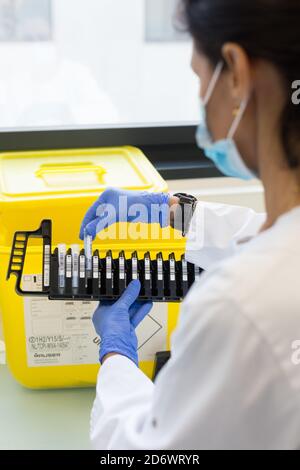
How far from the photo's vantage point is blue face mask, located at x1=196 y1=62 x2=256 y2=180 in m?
0.70

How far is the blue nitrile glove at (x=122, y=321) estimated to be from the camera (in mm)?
998

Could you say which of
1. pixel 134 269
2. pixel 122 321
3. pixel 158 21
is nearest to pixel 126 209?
pixel 134 269

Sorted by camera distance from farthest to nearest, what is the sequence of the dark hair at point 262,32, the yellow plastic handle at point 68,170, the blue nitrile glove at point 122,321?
the yellow plastic handle at point 68,170 → the blue nitrile glove at point 122,321 → the dark hair at point 262,32

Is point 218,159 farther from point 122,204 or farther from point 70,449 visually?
point 70,449

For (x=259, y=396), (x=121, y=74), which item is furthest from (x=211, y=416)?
(x=121, y=74)

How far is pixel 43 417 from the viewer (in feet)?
3.95

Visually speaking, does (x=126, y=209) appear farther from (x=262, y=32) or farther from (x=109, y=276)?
(x=262, y=32)

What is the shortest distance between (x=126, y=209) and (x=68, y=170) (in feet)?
0.72

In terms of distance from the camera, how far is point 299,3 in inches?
23.9

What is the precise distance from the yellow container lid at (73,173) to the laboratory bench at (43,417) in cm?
39

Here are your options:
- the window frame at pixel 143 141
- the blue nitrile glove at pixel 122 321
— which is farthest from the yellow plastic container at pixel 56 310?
the window frame at pixel 143 141

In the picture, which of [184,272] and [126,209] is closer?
[184,272]

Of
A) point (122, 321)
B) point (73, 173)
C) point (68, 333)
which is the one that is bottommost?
point (68, 333)

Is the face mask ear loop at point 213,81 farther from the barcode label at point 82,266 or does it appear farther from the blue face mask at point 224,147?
the barcode label at point 82,266
